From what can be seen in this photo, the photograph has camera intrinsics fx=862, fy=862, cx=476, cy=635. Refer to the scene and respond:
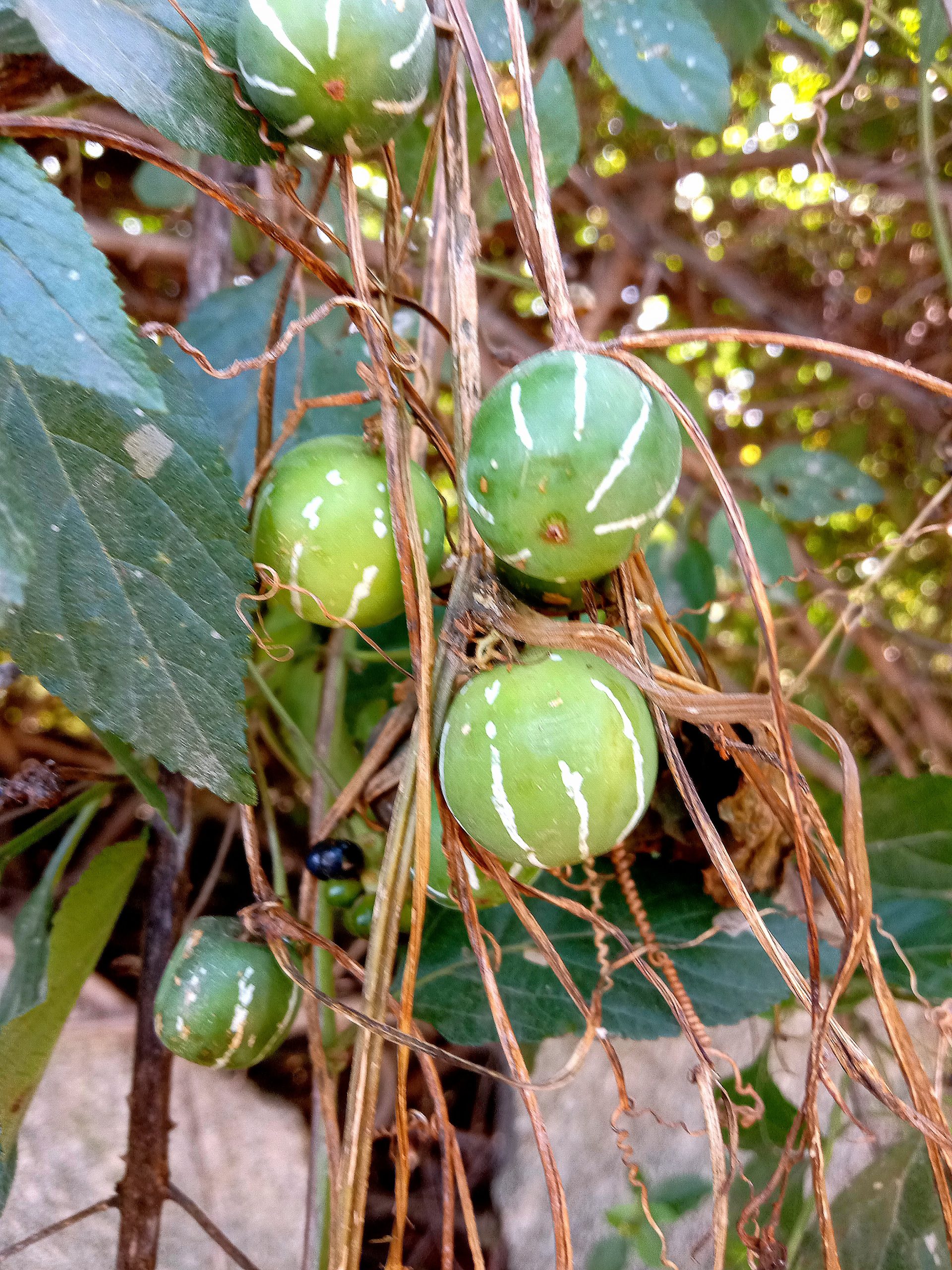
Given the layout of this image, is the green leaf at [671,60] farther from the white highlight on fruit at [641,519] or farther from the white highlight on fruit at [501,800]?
the white highlight on fruit at [501,800]

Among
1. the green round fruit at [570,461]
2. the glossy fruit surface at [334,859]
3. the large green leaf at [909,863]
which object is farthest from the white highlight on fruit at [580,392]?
the large green leaf at [909,863]

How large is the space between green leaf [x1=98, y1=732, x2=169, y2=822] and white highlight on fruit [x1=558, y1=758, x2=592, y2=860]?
0.32m

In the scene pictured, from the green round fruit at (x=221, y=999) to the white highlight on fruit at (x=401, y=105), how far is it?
1.72 ft

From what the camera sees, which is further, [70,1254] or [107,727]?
[70,1254]

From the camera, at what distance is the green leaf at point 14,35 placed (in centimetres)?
65

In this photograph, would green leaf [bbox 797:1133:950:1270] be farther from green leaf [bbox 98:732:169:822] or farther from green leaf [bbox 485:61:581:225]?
green leaf [bbox 485:61:581:225]

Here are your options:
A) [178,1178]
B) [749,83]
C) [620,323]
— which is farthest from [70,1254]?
[749,83]

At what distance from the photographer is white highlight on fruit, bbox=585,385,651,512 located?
0.40 metres

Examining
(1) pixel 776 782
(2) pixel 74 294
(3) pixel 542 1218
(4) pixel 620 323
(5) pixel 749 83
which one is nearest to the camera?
(2) pixel 74 294

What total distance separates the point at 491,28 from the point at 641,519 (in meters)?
0.59

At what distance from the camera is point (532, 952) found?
2.47 ft

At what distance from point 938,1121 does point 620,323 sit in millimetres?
1442

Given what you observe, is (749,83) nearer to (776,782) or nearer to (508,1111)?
(776,782)

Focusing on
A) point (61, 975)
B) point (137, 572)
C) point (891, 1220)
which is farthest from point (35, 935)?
point (891, 1220)
